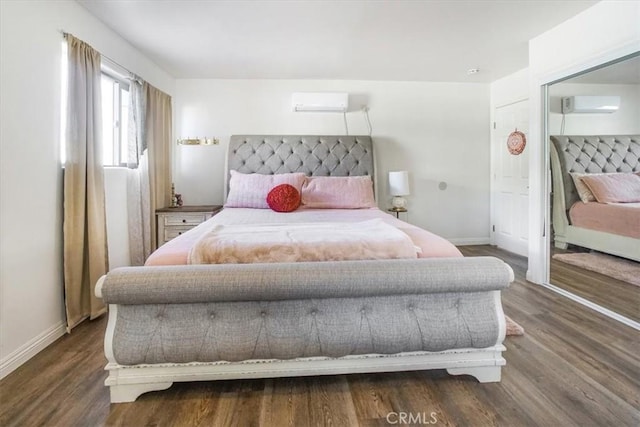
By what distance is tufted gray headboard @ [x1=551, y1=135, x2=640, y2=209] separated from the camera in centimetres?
268

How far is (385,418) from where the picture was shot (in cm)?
148

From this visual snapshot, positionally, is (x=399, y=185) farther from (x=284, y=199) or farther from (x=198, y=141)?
(x=198, y=141)

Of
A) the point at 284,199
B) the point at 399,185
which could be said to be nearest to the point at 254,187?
the point at 284,199

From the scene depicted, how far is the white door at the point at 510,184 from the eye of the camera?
13.7 feet

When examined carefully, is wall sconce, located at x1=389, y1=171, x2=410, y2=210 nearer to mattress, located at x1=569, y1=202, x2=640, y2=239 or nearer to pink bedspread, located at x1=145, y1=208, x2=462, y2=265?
pink bedspread, located at x1=145, y1=208, x2=462, y2=265

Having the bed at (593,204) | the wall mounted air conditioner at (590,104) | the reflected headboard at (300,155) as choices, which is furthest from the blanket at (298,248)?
the wall mounted air conditioner at (590,104)

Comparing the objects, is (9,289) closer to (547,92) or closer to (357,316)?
(357,316)

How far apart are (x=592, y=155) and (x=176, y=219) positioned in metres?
4.10

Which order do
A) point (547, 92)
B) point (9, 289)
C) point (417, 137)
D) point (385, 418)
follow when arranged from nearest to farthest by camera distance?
point (385, 418) < point (9, 289) < point (547, 92) < point (417, 137)

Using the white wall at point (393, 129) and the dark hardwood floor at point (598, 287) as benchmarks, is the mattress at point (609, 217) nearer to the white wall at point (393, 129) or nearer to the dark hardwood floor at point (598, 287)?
the dark hardwood floor at point (598, 287)

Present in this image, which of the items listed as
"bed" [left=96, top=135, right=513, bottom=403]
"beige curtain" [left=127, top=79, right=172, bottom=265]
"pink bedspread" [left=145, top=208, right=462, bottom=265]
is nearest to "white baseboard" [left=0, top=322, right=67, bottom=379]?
"bed" [left=96, top=135, right=513, bottom=403]

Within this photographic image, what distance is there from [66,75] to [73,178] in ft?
2.38

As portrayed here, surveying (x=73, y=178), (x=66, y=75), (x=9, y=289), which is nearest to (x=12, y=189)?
(x=73, y=178)

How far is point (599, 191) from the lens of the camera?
292cm
